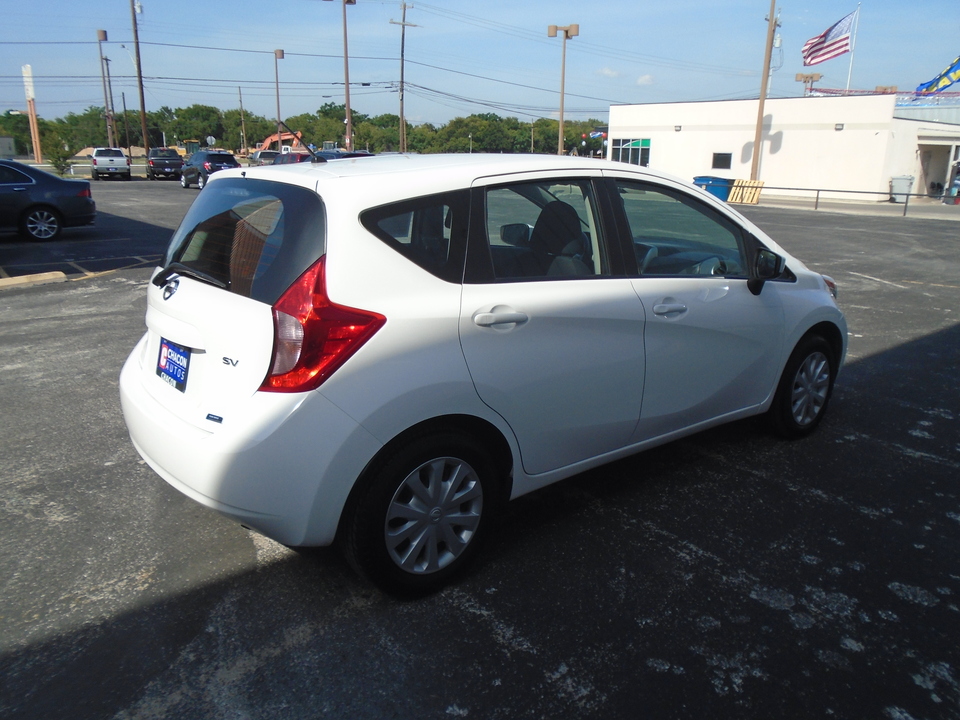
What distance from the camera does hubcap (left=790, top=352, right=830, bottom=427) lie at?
4.54 meters

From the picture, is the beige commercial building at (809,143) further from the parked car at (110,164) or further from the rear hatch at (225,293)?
the rear hatch at (225,293)

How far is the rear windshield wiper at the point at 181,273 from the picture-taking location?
294 cm

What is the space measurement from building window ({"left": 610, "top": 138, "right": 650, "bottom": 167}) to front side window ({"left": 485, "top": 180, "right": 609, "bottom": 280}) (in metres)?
46.3

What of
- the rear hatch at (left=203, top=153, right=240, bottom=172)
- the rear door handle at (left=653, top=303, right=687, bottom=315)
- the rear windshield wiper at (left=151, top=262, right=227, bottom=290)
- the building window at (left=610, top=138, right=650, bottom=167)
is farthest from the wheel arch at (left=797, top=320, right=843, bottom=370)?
the building window at (left=610, top=138, right=650, bottom=167)

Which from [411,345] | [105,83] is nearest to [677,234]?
[411,345]

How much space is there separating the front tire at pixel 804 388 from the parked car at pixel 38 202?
14138 mm

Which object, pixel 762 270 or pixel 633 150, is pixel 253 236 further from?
pixel 633 150

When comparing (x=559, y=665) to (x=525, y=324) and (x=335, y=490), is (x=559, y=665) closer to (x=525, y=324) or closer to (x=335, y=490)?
(x=335, y=490)

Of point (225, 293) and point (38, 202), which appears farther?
point (38, 202)

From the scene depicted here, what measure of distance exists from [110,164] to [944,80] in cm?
4807

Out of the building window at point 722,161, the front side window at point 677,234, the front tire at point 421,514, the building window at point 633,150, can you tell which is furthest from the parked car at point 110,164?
the front tire at point 421,514

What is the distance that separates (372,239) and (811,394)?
3214 mm

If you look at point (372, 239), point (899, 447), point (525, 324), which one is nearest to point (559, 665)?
point (525, 324)

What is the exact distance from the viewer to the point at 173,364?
299 centimetres
